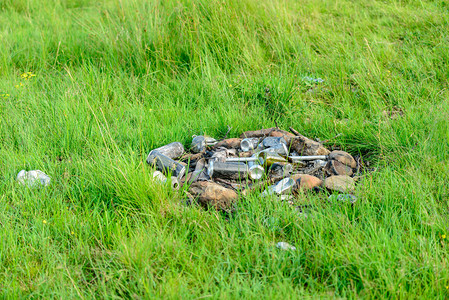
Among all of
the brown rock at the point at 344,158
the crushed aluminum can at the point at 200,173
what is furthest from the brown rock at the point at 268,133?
the crushed aluminum can at the point at 200,173

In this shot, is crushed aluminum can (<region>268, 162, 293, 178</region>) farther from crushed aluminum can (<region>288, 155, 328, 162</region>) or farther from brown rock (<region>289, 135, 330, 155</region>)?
brown rock (<region>289, 135, 330, 155</region>)

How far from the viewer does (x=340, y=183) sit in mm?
2904

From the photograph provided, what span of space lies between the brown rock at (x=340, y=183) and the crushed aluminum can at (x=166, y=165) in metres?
1.06

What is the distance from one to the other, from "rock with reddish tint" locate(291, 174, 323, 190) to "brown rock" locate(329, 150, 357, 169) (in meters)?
0.36

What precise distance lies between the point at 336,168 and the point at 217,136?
3.83 feet

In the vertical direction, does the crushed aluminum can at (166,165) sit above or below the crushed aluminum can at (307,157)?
above

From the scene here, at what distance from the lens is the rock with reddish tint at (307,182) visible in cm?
291

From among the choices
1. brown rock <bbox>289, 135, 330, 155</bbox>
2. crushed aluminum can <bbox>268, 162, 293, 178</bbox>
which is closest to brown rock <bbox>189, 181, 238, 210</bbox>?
crushed aluminum can <bbox>268, 162, 293, 178</bbox>

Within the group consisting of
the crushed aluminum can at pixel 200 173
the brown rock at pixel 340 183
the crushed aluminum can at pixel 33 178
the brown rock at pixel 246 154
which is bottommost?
the crushed aluminum can at pixel 200 173

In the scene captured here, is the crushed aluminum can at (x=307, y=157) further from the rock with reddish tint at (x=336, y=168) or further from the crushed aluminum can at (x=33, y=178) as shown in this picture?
the crushed aluminum can at (x=33, y=178)

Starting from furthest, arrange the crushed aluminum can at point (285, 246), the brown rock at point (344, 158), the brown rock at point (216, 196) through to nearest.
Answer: the brown rock at point (344, 158) < the brown rock at point (216, 196) < the crushed aluminum can at point (285, 246)

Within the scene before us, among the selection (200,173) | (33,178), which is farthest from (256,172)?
(33,178)

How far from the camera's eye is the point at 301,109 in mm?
4121

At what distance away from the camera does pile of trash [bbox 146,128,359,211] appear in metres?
2.87
